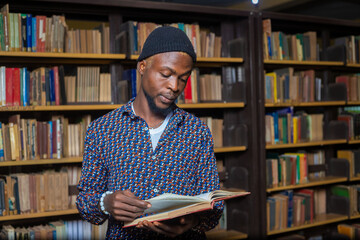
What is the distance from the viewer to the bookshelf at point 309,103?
314cm

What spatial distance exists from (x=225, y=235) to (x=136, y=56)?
1473 millimetres

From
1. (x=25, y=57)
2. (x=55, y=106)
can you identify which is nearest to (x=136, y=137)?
(x=55, y=106)

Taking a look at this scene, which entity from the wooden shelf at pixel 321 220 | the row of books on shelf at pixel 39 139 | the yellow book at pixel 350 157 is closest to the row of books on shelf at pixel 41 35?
the row of books on shelf at pixel 39 139

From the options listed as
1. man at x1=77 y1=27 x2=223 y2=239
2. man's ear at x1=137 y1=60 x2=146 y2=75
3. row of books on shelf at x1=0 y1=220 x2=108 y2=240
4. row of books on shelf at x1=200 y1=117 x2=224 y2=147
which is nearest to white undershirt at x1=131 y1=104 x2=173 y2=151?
man at x1=77 y1=27 x2=223 y2=239

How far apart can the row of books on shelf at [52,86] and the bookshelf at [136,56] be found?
6 cm

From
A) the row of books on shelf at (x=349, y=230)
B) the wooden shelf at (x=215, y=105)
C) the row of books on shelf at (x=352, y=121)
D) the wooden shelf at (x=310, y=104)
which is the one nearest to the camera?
the wooden shelf at (x=215, y=105)

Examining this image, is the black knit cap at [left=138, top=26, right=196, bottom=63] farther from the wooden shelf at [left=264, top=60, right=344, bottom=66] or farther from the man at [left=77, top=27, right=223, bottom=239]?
the wooden shelf at [left=264, top=60, right=344, bottom=66]

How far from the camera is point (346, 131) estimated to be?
11.7ft

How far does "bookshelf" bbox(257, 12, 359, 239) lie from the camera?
10.3 ft

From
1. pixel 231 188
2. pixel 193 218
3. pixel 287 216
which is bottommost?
pixel 287 216

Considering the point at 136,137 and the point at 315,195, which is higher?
the point at 136,137

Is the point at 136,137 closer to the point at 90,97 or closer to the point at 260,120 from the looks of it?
the point at 90,97

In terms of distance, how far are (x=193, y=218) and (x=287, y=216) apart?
2.32m

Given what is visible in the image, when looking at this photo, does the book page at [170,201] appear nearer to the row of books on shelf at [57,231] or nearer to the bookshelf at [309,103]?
the row of books on shelf at [57,231]
